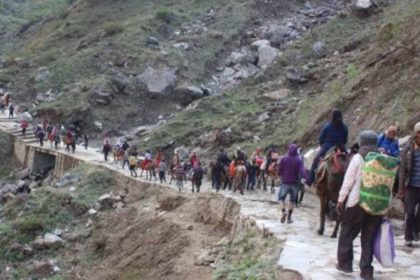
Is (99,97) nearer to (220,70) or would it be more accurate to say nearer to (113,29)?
(220,70)

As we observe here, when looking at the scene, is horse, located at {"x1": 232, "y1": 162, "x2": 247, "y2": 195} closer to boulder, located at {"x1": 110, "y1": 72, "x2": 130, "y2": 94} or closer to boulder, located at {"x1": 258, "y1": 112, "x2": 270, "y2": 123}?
boulder, located at {"x1": 258, "y1": 112, "x2": 270, "y2": 123}

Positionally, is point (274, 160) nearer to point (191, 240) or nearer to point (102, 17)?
point (191, 240)

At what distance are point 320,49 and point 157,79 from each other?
373 inches

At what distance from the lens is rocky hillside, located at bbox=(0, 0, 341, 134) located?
37656 millimetres

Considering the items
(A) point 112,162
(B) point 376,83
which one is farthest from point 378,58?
(A) point 112,162

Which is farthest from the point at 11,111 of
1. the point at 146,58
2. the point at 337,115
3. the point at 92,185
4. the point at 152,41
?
the point at 337,115

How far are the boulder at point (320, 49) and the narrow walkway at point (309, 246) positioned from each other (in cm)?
1789

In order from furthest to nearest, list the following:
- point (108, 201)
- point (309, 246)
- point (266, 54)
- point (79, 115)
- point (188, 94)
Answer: point (266, 54) → point (188, 94) → point (79, 115) → point (108, 201) → point (309, 246)

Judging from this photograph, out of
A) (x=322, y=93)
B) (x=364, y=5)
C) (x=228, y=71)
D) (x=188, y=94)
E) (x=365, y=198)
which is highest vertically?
(x=364, y=5)

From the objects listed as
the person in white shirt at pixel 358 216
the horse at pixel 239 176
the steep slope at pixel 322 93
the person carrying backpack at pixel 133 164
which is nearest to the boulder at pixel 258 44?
→ the steep slope at pixel 322 93

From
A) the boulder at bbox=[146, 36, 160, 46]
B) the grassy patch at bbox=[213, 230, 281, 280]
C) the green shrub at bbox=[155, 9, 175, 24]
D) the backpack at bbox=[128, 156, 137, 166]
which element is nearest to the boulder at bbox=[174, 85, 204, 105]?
the boulder at bbox=[146, 36, 160, 46]

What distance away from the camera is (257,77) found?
1366 inches

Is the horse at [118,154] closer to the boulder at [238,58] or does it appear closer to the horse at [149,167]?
the horse at [149,167]

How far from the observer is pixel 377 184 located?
747 centimetres
